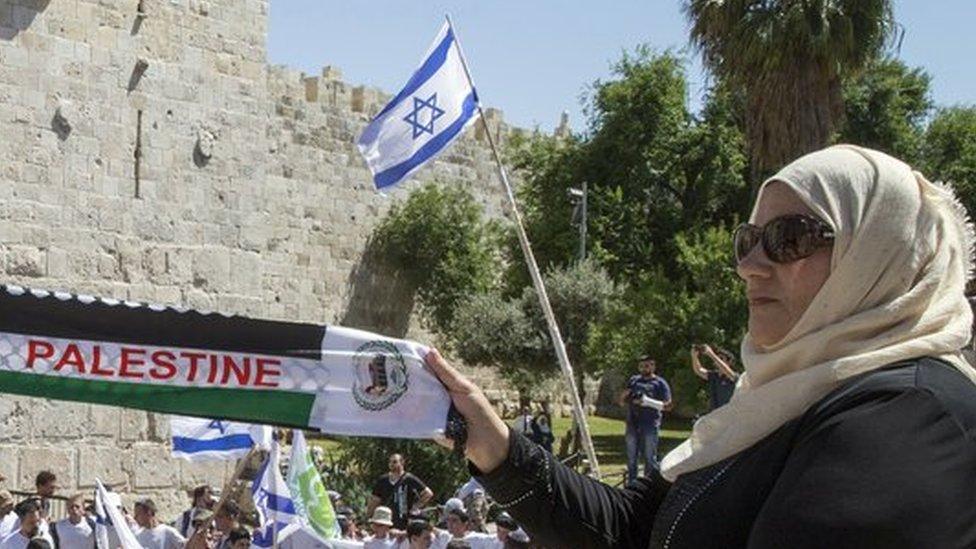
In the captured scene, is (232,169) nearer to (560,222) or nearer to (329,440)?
(329,440)

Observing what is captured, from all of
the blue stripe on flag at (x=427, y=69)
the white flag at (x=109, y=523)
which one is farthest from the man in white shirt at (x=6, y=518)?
the blue stripe on flag at (x=427, y=69)

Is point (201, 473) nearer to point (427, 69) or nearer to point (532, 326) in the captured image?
point (427, 69)

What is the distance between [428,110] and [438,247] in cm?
1833

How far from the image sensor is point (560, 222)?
108 feet

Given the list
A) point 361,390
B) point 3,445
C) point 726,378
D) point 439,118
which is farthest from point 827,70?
point 361,390

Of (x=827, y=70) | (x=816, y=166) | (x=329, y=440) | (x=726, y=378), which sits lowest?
(x=329, y=440)

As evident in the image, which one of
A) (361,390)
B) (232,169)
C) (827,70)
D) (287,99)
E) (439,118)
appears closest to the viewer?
(361,390)

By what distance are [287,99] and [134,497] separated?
13772mm

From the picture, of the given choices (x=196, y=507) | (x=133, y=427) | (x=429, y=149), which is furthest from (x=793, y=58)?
(x=196, y=507)

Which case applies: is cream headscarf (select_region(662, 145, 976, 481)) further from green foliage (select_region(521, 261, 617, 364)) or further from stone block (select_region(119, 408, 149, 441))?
green foliage (select_region(521, 261, 617, 364))

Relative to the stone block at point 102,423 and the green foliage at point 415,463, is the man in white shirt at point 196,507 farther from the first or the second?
the green foliage at point 415,463

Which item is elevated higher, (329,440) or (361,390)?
(361,390)

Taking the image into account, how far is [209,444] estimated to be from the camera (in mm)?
12469

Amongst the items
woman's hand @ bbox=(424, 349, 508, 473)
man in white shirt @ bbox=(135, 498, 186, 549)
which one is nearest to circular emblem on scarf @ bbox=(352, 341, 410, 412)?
woman's hand @ bbox=(424, 349, 508, 473)
